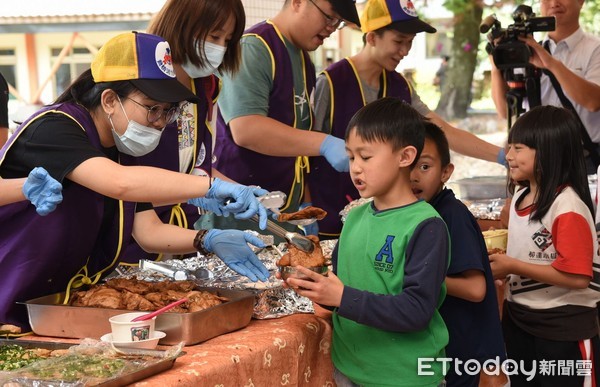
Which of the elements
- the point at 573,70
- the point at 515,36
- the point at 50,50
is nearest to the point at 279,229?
the point at 515,36

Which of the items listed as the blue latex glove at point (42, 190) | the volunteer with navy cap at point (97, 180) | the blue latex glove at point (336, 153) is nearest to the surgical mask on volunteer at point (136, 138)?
the volunteer with navy cap at point (97, 180)

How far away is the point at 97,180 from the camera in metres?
1.88

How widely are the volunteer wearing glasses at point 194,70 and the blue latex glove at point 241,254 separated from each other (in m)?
0.12

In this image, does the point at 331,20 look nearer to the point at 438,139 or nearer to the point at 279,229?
the point at 438,139

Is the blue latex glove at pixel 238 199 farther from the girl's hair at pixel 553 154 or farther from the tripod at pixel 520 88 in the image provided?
the tripod at pixel 520 88

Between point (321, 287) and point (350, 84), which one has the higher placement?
point (350, 84)

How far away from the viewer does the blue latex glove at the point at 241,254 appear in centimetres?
215

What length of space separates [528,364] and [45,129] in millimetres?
1633

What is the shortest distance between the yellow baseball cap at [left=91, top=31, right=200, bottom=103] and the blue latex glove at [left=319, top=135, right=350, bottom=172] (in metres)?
0.77

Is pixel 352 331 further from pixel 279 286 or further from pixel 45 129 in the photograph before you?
pixel 45 129

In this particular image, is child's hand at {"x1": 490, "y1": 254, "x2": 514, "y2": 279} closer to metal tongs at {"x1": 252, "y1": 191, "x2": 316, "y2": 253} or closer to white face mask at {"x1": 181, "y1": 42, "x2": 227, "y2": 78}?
metal tongs at {"x1": 252, "y1": 191, "x2": 316, "y2": 253}

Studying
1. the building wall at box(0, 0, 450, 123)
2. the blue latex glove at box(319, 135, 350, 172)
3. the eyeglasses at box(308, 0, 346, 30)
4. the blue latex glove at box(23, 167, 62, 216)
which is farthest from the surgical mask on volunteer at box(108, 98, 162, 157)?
the building wall at box(0, 0, 450, 123)

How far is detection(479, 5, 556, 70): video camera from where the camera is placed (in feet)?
12.6

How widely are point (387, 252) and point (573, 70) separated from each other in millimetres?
3009
